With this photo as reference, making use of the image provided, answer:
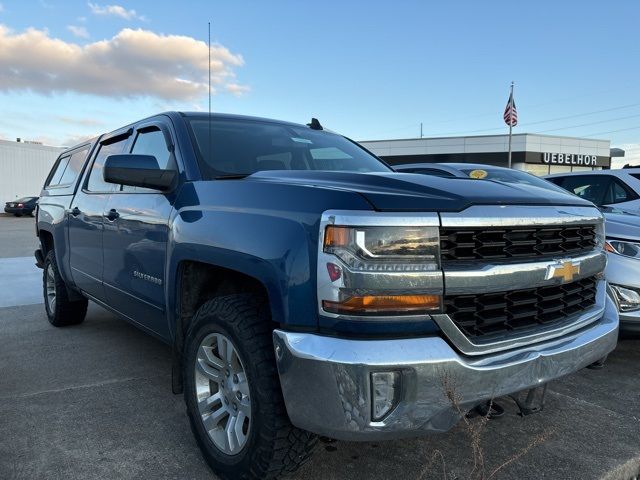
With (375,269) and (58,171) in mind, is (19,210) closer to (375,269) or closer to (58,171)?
(58,171)

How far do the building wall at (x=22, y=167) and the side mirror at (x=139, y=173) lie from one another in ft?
134

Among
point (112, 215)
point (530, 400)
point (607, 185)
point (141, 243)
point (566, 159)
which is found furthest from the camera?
point (566, 159)

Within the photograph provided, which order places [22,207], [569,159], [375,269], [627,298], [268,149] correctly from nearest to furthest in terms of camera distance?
→ [375,269] → [268,149] → [627,298] → [22,207] → [569,159]

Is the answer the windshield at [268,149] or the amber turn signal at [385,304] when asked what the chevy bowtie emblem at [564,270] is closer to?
the amber turn signal at [385,304]

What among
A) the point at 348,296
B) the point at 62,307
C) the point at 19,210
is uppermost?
the point at 348,296

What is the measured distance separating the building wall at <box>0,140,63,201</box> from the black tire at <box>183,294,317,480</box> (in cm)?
4169

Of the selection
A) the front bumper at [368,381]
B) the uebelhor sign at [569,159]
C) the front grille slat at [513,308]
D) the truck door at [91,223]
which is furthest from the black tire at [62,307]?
the uebelhor sign at [569,159]

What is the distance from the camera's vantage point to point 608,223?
4.30 metres

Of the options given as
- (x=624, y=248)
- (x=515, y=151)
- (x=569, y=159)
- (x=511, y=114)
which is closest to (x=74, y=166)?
(x=624, y=248)

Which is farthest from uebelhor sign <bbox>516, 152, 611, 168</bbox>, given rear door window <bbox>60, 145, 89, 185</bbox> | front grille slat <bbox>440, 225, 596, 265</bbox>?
front grille slat <bbox>440, 225, 596, 265</bbox>

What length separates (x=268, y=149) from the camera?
136 inches

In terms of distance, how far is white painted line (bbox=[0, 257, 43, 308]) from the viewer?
6.96m

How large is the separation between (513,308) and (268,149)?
72.9 inches

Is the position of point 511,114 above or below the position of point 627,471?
above
